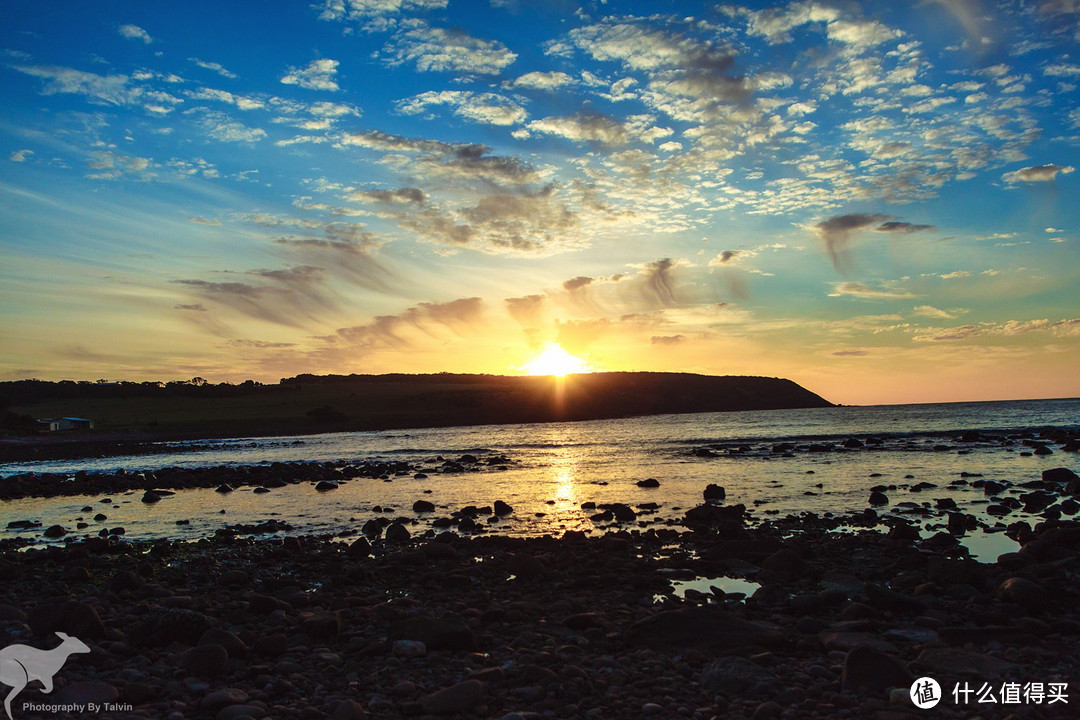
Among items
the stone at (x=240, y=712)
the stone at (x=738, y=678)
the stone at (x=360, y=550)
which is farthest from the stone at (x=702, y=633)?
the stone at (x=360, y=550)

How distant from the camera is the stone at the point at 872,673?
291 inches

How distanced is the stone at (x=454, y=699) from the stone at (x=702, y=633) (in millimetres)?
2737

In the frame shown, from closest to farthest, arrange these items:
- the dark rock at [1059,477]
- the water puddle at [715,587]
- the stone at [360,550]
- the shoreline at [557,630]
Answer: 1. the shoreline at [557,630]
2. the water puddle at [715,587]
3. the stone at [360,550]
4. the dark rock at [1059,477]

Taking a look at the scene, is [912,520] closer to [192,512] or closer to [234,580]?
[234,580]

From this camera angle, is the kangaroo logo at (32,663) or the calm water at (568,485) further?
the calm water at (568,485)

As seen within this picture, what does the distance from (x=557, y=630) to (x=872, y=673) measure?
4181 millimetres

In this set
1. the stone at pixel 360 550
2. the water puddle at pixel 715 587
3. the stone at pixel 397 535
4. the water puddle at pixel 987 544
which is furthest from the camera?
the stone at pixel 397 535

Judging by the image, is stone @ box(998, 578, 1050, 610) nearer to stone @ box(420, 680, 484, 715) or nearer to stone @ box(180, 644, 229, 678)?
stone @ box(420, 680, 484, 715)

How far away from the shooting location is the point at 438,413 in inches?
4542

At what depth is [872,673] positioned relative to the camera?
7.53m

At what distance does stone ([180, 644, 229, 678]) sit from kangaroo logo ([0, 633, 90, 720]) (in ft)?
4.53

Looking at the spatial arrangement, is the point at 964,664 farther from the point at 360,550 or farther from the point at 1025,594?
the point at 360,550

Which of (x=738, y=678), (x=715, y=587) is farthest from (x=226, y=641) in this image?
(x=715, y=587)

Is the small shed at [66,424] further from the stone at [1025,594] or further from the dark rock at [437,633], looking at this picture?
the stone at [1025,594]
